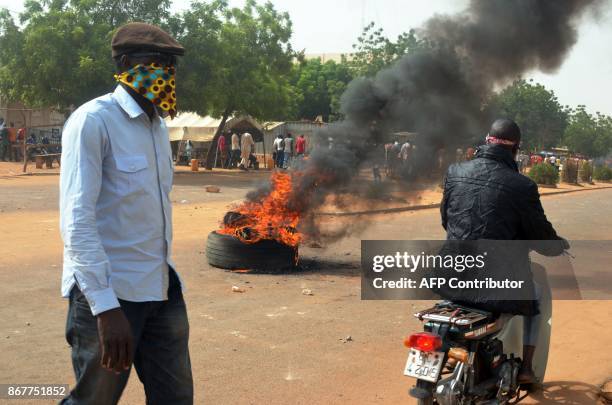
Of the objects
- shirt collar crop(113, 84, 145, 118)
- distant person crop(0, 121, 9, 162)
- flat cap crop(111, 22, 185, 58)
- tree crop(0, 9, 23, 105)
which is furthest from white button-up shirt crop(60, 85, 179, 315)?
distant person crop(0, 121, 9, 162)

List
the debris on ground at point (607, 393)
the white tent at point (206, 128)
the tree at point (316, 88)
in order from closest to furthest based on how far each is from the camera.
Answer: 1. the debris on ground at point (607, 393)
2. the white tent at point (206, 128)
3. the tree at point (316, 88)

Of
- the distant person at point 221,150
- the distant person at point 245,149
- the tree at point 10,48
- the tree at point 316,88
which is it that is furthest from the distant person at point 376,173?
the tree at point 316,88

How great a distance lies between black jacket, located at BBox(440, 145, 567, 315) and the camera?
3.60m

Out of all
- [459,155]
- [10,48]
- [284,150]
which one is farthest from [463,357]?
[284,150]

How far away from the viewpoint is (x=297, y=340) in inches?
216

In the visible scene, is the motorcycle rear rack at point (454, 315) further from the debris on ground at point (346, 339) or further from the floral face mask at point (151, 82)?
the debris on ground at point (346, 339)

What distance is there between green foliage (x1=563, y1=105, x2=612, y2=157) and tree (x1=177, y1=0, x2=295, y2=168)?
94.4 feet

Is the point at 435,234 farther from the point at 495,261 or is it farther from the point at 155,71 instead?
the point at 155,71

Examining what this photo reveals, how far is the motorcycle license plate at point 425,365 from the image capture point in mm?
3312

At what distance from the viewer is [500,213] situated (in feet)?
11.8

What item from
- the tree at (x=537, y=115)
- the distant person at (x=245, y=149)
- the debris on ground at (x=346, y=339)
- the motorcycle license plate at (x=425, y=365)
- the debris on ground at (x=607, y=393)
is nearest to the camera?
the motorcycle license plate at (x=425, y=365)

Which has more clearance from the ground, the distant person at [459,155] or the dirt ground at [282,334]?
the distant person at [459,155]

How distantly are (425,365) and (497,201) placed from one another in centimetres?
97

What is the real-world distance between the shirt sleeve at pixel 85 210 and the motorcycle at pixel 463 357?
168 centimetres
